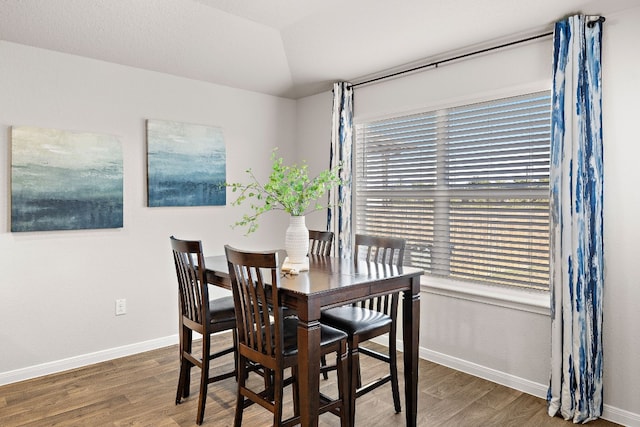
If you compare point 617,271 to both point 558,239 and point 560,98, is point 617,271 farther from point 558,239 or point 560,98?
point 560,98

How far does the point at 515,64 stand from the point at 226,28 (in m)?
2.02

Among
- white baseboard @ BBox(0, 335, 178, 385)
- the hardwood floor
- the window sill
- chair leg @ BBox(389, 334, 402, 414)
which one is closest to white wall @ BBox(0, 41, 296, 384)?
white baseboard @ BBox(0, 335, 178, 385)

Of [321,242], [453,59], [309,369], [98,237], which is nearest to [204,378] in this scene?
[309,369]

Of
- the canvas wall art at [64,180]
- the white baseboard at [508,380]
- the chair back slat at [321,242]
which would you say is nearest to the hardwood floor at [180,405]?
the white baseboard at [508,380]

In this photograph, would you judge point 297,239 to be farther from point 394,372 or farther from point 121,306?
point 121,306

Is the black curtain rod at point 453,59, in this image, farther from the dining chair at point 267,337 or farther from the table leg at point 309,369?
the table leg at point 309,369

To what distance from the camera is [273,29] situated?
132 inches

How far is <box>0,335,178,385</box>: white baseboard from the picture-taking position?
3023mm

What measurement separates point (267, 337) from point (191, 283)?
27.8 inches

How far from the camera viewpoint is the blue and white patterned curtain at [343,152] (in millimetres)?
3984

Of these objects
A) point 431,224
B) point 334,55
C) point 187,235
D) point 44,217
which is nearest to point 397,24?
point 334,55

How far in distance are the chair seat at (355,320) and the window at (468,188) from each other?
979mm

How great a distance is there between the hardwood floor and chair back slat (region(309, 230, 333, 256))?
35.4 inches

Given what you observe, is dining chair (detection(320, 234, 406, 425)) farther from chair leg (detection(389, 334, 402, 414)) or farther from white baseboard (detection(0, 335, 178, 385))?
white baseboard (detection(0, 335, 178, 385))
